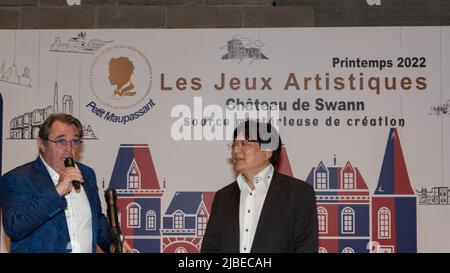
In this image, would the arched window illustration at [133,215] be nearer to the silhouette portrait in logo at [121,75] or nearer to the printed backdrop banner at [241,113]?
the printed backdrop banner at [241,113]

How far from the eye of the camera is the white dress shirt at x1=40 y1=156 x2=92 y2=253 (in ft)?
9.98

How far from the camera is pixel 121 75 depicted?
4.64m

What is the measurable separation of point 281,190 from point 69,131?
1097 mm

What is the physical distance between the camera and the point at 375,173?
14.9 ft

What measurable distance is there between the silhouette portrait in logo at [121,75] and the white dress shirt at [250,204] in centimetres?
145

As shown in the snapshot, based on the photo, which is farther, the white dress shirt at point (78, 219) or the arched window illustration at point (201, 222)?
the arched window illustration at point (201, 222)

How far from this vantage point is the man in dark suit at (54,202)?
2.88m

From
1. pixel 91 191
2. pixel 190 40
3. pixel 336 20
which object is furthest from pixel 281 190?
pixel 336 20

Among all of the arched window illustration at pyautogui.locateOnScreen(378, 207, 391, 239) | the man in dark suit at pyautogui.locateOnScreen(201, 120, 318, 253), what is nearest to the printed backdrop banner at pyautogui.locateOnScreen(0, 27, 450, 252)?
the arched window illustration at pyautogui.locateOnScreen(378, 207, 391, 239)

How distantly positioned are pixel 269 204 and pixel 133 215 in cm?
151

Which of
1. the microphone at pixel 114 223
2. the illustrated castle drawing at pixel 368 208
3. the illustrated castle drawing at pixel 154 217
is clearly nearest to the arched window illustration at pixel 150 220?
the illustrated castle drawing at pixel 154 217

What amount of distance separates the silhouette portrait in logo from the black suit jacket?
1512 millimetres
